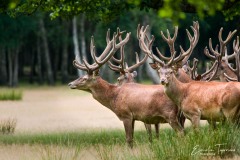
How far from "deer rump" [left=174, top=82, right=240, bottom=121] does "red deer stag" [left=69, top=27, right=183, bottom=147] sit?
0.32m

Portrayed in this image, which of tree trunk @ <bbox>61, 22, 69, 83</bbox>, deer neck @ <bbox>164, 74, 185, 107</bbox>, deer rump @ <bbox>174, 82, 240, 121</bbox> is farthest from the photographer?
tree trunk @ <bbox>61, 22, 69, 83</bbox>

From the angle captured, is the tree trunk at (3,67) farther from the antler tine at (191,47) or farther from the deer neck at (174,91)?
the deer neck at (174,91)

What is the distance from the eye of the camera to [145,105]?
11000 mm

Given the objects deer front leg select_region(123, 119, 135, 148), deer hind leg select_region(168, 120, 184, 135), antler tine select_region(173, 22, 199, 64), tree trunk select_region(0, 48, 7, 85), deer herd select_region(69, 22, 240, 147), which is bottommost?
tree trunk select_region(0, 48, 7, 85)

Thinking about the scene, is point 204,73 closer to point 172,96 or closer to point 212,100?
point 172,96

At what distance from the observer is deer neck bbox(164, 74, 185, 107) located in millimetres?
10578

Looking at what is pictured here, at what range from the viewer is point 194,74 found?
41.0ft

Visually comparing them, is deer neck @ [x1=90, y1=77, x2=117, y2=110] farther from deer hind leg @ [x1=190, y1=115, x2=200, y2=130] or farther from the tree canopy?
deer hind leg @ [x1=190, y1=115, x2=200, y2=130]

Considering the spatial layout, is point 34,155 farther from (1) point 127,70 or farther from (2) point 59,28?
(2) point 59,28

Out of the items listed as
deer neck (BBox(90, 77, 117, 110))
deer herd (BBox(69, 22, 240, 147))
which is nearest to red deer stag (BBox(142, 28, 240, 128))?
deer herd (BBox(69, 22, 240, 147))

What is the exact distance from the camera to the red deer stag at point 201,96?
986 cm

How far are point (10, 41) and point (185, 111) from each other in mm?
32039

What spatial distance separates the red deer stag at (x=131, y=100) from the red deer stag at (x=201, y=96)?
268 millimetres

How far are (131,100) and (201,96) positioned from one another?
1.43 metres
